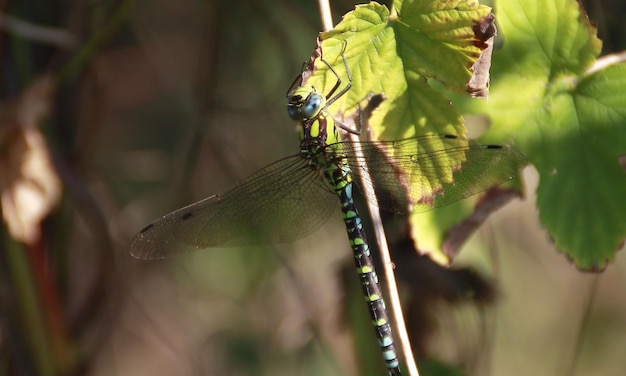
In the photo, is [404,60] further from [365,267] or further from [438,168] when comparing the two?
[365,267]

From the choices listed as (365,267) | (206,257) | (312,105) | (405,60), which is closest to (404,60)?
(405,60)

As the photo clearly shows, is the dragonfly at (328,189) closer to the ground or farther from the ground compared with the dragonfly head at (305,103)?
closer to the ground

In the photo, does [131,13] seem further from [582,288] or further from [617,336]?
[617,336]

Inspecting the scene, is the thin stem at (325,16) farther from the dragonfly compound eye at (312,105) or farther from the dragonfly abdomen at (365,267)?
the dragonfly abdomen at (365,267)

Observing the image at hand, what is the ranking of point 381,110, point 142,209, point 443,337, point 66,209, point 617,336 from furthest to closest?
point 617,336 < point 142,209 < point 66,209 < point 443,337 < point 381,110

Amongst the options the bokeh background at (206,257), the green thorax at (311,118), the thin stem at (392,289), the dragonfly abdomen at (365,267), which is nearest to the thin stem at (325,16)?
the thin stem at (392,289)

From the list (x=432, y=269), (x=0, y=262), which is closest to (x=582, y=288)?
(x=432, y=269)

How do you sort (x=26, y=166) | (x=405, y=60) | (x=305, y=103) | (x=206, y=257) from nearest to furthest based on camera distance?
→ (x=405, y=60) → (x=305, y=103) → (x=26, y=166) → (x=206, y=257)
